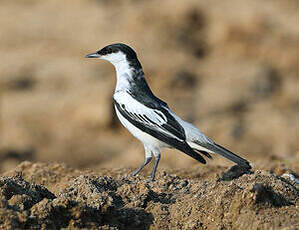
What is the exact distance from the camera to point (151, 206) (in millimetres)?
5016

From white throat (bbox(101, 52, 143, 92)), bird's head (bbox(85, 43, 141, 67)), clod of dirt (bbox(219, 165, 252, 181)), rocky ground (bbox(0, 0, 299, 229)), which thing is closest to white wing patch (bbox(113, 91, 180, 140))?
white throat (bbox(101, 52, 143, 92))

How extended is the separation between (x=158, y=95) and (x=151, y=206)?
11869 millimetres

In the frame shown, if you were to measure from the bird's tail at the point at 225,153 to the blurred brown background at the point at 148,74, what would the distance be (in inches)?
182

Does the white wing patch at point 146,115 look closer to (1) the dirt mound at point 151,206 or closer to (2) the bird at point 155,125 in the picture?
(2) the bird at point 155,125

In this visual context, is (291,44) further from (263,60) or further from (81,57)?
(81,57)

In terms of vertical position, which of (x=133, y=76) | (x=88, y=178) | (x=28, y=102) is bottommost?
(x=28, y=102)

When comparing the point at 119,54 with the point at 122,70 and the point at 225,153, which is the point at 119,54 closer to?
the point at 122,70

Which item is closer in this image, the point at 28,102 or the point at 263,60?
the point at 28,102

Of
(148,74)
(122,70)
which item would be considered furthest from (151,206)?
(148,74)

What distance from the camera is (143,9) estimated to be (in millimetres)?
21562

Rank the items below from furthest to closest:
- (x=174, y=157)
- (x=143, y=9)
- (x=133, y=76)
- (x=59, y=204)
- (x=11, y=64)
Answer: (x=143, y=9), (x=11, y=64), (x=174, y=157), (x=133, y=76), (x=59, y=204)

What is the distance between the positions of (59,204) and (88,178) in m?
0.94

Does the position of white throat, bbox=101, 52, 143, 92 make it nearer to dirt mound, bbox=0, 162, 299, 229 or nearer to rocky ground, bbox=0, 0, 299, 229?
rocky ground, bbox=0, 0, 299, 229

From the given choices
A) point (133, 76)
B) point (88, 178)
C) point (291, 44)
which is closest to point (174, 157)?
point (133, 76)
